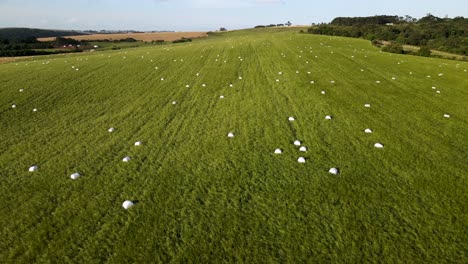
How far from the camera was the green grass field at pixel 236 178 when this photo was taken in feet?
16.4

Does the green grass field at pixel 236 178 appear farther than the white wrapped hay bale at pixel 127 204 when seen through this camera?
No

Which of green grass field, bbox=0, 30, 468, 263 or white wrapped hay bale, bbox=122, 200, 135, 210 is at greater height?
white wrapped hay bale, bbox=122, 200, 135, 210

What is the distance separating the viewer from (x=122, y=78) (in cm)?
2067

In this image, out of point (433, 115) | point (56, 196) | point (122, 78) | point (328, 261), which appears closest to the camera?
point (328, 261)

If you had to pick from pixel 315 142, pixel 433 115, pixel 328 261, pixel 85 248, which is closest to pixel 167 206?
pixel 85 248

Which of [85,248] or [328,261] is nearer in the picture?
[328,261]

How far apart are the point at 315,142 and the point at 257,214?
4095mm

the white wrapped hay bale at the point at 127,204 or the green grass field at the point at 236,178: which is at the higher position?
the white wrapped hay bale at the point at 127,204

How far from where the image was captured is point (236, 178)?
716cm

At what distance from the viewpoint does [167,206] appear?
6133mm

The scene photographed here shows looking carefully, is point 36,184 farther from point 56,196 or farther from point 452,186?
point 452,186

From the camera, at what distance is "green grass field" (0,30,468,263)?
501 cm

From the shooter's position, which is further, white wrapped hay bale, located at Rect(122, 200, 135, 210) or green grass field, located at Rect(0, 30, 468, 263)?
white wrapped hay bale, located at Rect(122, 200, 135, 210)

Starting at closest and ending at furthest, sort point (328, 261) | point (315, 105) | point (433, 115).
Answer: point (328, 261)
point (433, 115)
point (315, 105)
